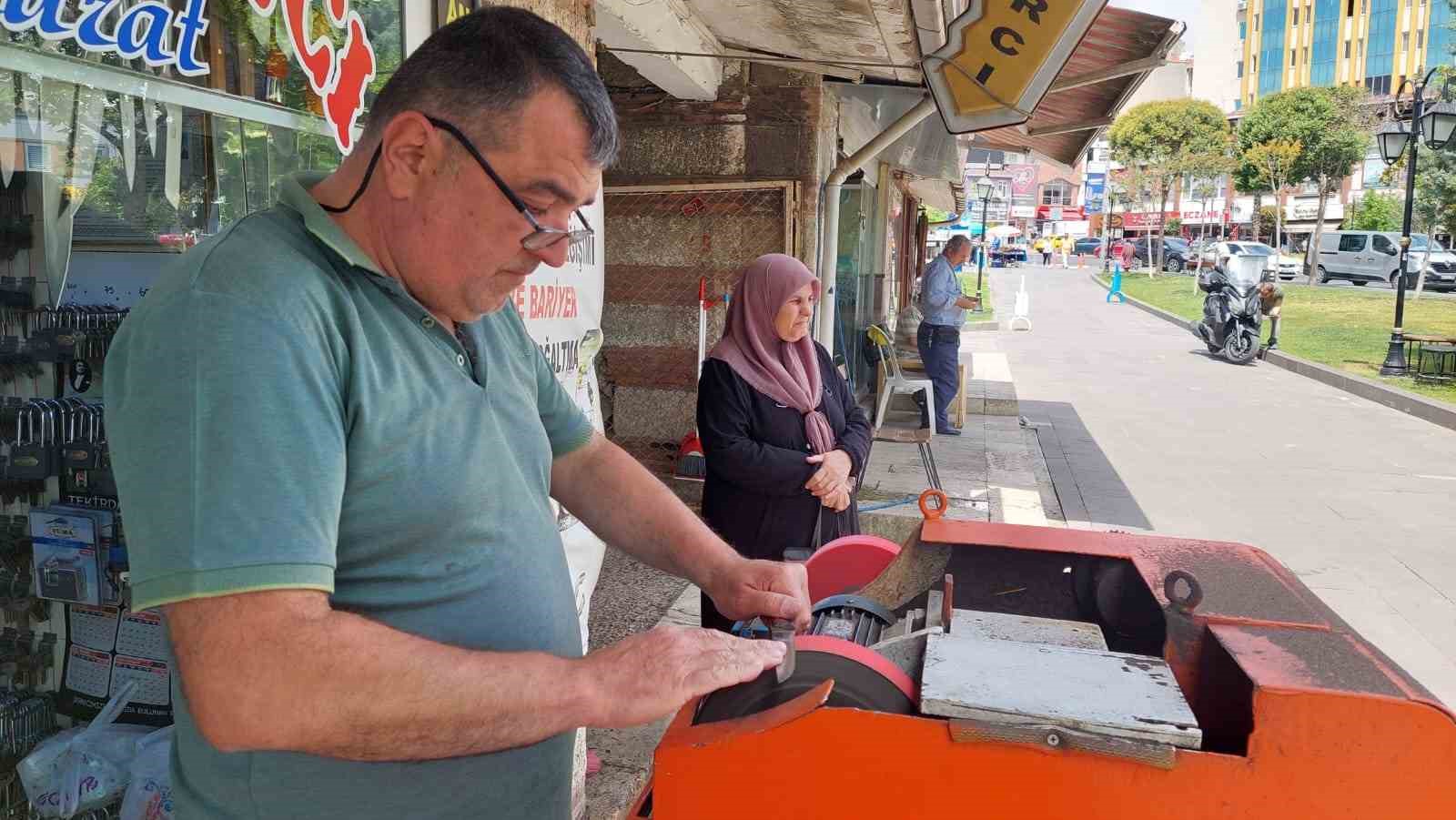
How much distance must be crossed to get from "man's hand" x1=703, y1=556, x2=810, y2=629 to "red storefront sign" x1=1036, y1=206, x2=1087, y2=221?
78.4 metres

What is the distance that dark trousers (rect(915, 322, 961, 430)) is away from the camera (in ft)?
30.6

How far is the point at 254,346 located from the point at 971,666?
0.96m

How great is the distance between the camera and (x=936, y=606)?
175 cm

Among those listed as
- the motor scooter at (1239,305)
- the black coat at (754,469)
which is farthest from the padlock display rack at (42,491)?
the motor scooter at (1239,305)

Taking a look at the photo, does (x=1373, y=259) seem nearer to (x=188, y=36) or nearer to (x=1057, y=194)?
(x=188, y=36)

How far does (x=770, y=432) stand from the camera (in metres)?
3.23

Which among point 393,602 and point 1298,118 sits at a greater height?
point 1298,118

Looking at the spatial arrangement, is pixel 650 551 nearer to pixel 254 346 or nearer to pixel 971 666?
pixel 971 666

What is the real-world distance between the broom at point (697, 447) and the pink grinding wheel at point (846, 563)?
12.6 ft

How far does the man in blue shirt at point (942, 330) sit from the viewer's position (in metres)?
9.23

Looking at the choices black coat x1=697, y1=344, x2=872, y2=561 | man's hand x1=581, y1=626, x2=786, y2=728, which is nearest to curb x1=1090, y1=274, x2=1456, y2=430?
black coat x1=697, y1=344, x2=872, y2=561

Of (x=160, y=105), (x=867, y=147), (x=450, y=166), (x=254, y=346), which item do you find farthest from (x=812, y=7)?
(x=254, y=346)

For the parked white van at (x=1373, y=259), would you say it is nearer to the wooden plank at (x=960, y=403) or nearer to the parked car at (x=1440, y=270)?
the parked car at (x=1440, y=270)

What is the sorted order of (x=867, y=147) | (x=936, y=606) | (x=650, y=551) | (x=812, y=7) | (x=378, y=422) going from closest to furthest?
(x=378, y=422)
(x=650, y=551)
(x=936, y=606)
(x=812, y=7)
(x=867, y=147)
